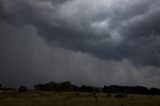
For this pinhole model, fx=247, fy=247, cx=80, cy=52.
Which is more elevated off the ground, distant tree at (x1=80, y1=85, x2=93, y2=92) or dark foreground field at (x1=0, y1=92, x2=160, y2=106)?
distant tree at (x1=80, y1=85, x2=93, y2=92)

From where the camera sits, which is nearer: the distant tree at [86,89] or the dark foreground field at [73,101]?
the dark foreground field at [73,101]

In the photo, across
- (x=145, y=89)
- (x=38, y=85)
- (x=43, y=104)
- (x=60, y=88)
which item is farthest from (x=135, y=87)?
(x=43, y=104)

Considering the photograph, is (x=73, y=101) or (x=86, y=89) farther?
(x=86, y=89)

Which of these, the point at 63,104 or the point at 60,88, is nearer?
the point at 63,104

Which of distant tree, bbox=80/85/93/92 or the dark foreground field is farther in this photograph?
distant tree, bbox=80/85/93/92

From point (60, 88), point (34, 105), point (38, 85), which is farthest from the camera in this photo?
point (38, 85)

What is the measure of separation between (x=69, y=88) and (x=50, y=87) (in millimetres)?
11390

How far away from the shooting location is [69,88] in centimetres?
14075

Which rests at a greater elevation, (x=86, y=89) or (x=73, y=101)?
(x=86, y=89)

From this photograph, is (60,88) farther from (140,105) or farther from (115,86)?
(140,105)

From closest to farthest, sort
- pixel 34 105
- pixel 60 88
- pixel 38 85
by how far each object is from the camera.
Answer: pixel 34 105, pixel 60 88, pixel 38 85

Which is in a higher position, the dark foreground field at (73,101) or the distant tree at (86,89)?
the distant tree at (86,89)

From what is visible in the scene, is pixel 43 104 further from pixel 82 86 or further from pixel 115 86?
pixel 115 86

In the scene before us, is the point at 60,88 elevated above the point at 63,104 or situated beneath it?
elevated above
